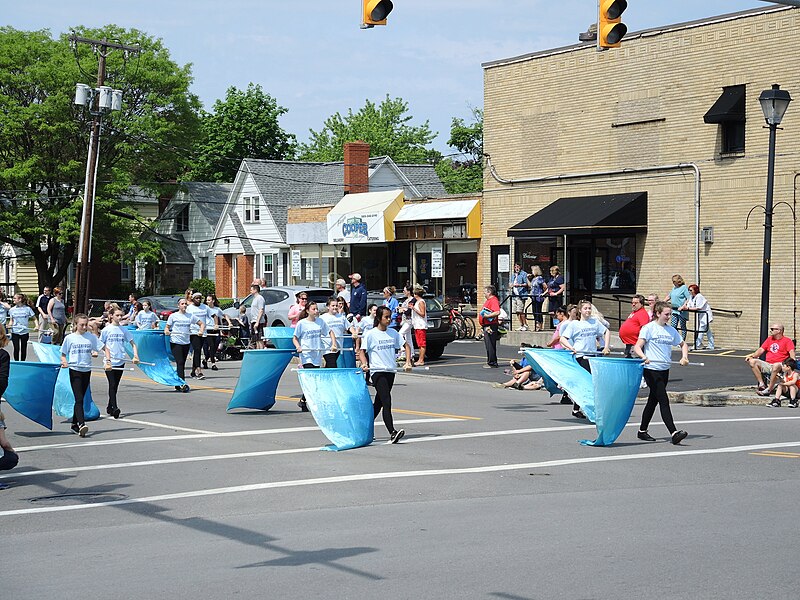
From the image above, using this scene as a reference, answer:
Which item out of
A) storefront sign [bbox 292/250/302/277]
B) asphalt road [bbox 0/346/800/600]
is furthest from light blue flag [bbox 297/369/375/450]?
storefront sign [bbox 292/250/302/277]

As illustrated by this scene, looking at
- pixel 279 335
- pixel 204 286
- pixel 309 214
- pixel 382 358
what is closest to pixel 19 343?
pixel 279 335

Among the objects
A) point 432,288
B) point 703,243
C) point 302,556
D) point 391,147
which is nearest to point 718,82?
point 703,243

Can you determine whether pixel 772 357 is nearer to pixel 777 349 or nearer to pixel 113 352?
pixel 777 349

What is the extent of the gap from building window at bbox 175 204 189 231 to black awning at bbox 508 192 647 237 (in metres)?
33.6

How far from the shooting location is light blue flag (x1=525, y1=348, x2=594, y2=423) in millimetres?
15734

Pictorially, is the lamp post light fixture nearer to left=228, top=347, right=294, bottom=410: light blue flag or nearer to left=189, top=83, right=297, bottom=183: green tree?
left=228, top=347, right=294, bottom=410: light blue flag

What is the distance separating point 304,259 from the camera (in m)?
47.8

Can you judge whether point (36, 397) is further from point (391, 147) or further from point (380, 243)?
point (391, 147)

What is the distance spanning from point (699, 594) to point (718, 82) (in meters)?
24.5

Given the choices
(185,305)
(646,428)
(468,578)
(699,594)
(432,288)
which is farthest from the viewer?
(432,288)

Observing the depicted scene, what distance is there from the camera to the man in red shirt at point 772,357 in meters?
19.7

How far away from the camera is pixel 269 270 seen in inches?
2114

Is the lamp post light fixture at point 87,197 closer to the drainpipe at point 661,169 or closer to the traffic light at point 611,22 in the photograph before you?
the drainpipe at point 661,169

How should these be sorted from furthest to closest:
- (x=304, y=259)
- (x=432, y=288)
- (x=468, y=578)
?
(x=304, y=259), (x=432, y=288), (x=468, y=578)
